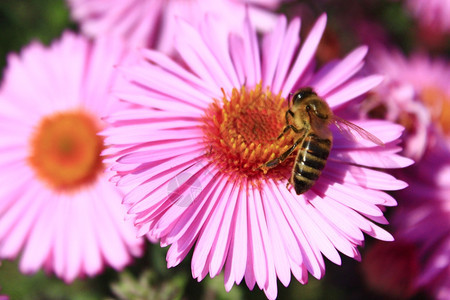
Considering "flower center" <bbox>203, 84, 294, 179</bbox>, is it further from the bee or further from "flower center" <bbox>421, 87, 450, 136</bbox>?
"flower center" <bbox>421, 87, 450, 136</bbox>

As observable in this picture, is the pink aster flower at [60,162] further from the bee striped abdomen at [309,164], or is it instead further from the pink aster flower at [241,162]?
the bee striped abdomen at [309,164]

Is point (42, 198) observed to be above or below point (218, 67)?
below

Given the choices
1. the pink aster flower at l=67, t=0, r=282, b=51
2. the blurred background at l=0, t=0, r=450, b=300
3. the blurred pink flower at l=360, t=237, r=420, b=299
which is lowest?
the blurred pink flower at l=360, t=237, r=420, b=299

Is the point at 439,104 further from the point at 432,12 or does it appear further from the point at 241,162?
the point at 241,162

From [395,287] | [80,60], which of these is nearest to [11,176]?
[80,60]

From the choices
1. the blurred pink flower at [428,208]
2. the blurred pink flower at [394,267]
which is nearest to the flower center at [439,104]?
the blurred pink flower at [428,208]

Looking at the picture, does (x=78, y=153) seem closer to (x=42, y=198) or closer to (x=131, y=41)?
(x=42, y=198)

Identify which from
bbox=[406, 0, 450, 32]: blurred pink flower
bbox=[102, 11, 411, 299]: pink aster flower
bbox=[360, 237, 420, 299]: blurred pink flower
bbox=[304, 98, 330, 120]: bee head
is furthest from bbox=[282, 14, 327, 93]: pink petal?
bbox=[406, 0, 450, 32]: blurred pink flower

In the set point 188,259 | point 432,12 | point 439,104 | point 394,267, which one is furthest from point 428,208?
point 432,12
